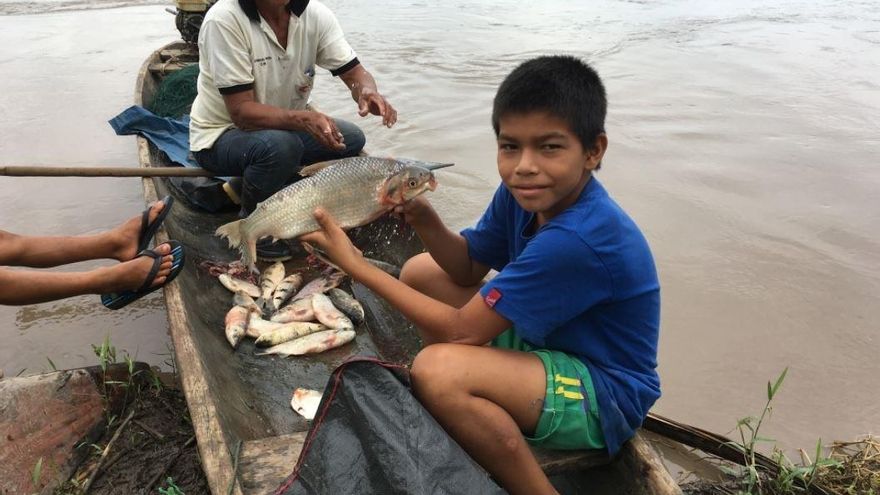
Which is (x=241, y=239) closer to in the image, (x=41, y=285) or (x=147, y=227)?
(x=147, y=227)

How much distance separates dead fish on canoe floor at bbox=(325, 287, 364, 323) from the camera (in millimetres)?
3494

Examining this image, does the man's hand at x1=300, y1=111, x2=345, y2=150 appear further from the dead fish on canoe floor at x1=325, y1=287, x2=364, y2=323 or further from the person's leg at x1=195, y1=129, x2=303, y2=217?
the dead fish on canoe floor at x1=325, y1=287, x2=364, y2=323

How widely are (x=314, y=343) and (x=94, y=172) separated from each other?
6.35 feet

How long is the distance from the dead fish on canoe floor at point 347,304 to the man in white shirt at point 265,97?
2.26 ft

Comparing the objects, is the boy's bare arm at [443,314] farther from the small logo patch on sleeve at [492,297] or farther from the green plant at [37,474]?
the green plant at [37,474]

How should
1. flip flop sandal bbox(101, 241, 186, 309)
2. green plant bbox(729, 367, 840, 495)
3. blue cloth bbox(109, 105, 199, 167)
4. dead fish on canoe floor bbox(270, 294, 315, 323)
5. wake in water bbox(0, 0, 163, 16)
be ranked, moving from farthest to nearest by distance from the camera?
wake in water bbox(0, 0, 163, 16) → blue cloth bbox(109, 105, 199, 167) → dead fish on canoe floor bbox(270, 294, 315, 323) → flip flop sandal bbox(101, 241, 186, 309) → green plant bbox(729, 367, 840, 495)

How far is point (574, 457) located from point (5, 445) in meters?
2.18

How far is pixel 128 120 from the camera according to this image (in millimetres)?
4984

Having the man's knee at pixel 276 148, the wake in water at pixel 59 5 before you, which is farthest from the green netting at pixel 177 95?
the wake in water at pixel 59 5

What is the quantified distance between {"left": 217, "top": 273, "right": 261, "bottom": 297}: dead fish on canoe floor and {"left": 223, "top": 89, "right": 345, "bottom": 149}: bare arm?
99 centimetres

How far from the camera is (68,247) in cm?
315

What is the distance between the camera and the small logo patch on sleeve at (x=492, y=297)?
6.62ft

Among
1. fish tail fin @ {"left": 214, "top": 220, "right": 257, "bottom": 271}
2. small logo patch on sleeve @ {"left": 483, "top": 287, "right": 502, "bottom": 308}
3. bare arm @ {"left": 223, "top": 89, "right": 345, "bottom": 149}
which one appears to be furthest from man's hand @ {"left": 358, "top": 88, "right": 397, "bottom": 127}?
small logo patch on sleeve @ {"left": 483, "top": 287, "right": 502, "bottom": 308}

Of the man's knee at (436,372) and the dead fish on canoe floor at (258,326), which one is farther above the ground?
the man's knee at (436,372)
